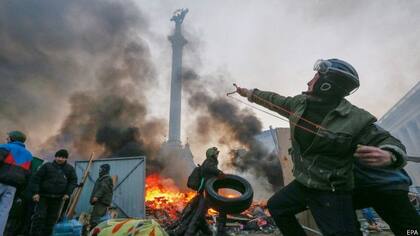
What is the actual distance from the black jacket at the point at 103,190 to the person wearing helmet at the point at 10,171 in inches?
81.0

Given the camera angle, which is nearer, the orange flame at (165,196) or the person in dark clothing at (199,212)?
the person in dark clothing at (199,212)

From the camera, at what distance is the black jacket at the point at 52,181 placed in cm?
556

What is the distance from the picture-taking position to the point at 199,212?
21.0 ft

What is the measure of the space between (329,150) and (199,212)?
495 cm

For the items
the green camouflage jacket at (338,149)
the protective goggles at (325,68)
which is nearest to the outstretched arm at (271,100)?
the protective goggles at (325,68)

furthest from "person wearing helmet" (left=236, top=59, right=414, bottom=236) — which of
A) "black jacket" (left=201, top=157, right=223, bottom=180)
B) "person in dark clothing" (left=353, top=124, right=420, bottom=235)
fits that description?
"black jacket" (left=201, top=157, right=223, bottom=180)

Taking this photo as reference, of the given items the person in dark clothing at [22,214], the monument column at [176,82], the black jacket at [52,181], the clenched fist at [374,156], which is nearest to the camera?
the clenched fist at [374,156]

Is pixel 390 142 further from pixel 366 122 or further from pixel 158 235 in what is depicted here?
pixel 158 235

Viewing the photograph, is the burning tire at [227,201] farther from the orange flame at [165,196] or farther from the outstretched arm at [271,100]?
the orange flame at [165,196]

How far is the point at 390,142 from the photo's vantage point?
6.70 feet

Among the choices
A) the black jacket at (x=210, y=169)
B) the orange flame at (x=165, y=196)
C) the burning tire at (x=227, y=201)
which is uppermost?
the orange flame at (x=165, y=196)

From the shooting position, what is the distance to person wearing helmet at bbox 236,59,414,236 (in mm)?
1884

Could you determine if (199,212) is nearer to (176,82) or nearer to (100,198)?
(100,198)

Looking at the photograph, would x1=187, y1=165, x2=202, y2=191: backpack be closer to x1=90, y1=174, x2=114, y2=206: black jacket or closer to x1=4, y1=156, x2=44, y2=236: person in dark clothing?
x1=90, y1=174, x2=114, y2=206: black jacket
